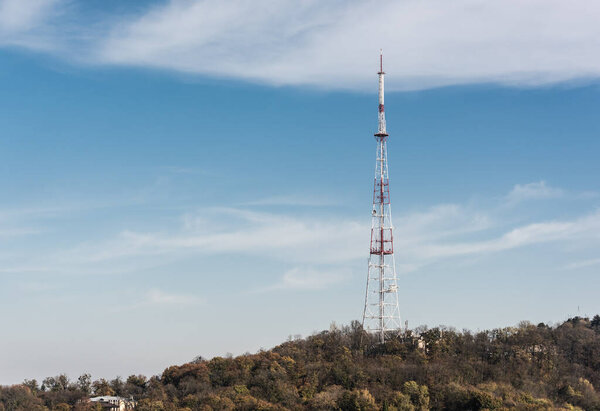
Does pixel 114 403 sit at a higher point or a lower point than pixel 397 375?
lower

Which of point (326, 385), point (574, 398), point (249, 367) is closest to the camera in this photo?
point (574, 398)

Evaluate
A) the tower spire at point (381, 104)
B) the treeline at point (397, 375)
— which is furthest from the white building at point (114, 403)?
the tower spire at point (381, 104)

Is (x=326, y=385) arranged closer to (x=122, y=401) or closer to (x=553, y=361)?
(x=553, y=361)

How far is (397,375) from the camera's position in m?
95.9

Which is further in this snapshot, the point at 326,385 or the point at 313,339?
the point at 313,339

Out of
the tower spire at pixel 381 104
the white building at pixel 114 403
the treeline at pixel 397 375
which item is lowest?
the white building at pixel 114 403

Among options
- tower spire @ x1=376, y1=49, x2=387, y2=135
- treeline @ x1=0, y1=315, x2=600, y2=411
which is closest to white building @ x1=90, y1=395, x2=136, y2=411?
treeline @ x1=0, y1=315, x2=600, y2=411

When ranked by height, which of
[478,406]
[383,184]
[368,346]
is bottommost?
[478,406]

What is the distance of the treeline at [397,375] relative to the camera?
88869 millimetres

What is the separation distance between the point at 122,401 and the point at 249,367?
89.1 feet

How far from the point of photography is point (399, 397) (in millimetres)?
87250

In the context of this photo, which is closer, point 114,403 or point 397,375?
point 397,375

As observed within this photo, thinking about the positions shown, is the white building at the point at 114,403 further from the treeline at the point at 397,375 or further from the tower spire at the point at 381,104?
the tower spire at the point at 381,104

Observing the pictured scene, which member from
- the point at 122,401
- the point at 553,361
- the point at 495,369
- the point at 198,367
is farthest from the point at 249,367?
the point at 553,361
